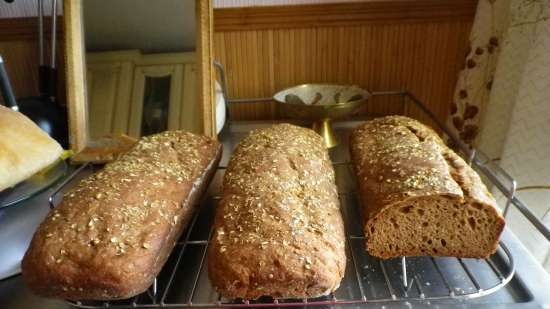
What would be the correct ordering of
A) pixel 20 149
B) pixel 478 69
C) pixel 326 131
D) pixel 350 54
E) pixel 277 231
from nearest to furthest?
1. pixel 277 231
2. pixel 20 149
3. pixel 478 69
4. pixel 326 131
5. pixel 350 54

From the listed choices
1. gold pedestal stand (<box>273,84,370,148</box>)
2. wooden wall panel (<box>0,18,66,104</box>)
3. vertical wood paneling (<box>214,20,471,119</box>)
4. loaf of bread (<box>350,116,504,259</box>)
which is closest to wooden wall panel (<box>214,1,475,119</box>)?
vertical wood paneling (<box>214,20,471,119</box>)

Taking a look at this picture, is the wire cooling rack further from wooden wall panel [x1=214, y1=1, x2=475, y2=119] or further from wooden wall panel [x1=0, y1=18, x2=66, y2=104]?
wooden wall panel [x1=0, y1=18, x2=66, y2=104]

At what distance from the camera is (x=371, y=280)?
0.82 metres

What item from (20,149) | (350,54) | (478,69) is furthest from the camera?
(350,54)

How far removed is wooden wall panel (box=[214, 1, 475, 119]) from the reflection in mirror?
21cm

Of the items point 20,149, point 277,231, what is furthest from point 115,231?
point 20,149

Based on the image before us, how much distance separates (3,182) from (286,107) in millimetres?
728

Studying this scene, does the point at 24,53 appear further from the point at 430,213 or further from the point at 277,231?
the point at 430,213

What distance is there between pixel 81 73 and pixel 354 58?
2.77 ft

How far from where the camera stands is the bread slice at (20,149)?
98 centimetres

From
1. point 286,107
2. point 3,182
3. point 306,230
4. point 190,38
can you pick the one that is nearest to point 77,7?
point 190,38

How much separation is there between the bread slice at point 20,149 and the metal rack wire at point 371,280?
40cm

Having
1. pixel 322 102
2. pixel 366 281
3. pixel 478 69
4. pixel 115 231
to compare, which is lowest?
pixel 366 281

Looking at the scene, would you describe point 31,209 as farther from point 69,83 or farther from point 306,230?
point 306,230
